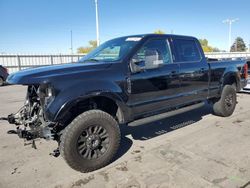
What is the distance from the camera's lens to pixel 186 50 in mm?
5219

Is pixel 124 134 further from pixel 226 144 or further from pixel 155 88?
pixel 226 144

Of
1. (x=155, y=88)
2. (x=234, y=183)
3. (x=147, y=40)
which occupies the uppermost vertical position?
(x=147, y=40)

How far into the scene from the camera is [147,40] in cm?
435

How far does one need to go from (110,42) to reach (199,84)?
215 cm

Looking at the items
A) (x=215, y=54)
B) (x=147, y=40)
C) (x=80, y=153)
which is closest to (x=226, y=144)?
(x=147, y=40)

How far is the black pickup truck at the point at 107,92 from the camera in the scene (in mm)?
3273

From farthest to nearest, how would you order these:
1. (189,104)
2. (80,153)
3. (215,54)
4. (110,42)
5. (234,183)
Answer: (215,54) → (189,104) → (110,42) → (80,153) → (234,183)

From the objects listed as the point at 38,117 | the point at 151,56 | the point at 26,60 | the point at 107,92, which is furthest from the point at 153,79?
the point at 26,60

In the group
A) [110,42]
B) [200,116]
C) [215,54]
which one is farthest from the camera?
[215,54]

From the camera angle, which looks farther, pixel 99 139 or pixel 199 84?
pixel 199 84

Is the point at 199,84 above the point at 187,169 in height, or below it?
above

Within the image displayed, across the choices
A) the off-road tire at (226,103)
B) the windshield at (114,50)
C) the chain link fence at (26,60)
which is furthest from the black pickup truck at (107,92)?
the chain link fence at (26,60)

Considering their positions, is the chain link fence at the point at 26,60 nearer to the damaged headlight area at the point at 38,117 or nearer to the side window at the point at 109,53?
the side window at the point at 109,53

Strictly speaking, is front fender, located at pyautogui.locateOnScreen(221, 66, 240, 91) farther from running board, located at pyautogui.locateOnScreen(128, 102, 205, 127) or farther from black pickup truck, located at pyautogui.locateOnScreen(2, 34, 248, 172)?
running board, located at pyautogui.locateOnScreen(128, 102, 205, 127)
